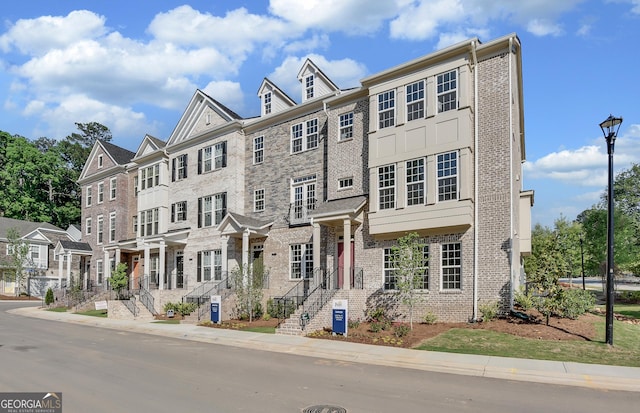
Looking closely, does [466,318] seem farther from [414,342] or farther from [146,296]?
[146,296]

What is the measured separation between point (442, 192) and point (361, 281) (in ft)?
17.7

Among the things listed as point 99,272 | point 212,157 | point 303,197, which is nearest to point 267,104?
point 212,157

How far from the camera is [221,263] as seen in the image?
28.7 metres

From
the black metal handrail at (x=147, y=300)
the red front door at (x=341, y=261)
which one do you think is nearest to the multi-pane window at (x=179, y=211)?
the black metal handrail at (x=147, y=300)

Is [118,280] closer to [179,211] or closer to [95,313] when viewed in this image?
[95,313]

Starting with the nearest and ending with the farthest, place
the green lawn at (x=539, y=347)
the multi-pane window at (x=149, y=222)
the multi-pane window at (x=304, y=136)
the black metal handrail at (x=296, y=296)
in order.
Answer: the green lawn at (x=539, y=347) < the black metal handrail at (x=296, y=296) < the multi-pane window at (x=304, y=136) < the multi-pane window at (x=149, y=222)

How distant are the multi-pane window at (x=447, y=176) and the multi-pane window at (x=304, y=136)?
7830mm

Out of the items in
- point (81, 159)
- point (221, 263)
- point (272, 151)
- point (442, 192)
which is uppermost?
point (81, 159)

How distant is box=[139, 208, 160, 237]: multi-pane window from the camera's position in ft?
111

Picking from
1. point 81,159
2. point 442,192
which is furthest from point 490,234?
point 81,159

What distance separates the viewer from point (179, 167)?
32.6m

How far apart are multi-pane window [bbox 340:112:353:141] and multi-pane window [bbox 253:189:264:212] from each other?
634cm

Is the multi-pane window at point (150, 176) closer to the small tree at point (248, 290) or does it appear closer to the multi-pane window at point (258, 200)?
the multi-pane window at point (258, 200)

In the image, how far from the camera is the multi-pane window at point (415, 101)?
20391 mm
